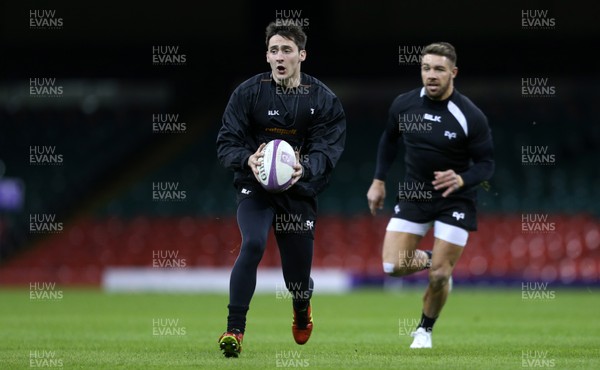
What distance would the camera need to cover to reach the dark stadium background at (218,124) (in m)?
25.2

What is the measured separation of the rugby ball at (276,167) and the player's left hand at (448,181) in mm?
1721

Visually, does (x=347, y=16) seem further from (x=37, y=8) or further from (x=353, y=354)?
(x=353, y=354)

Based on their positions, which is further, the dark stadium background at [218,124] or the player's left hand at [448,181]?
the dark stadium background at [218,124]

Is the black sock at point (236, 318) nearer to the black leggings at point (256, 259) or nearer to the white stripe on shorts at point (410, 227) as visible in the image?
the black leggings at point (256, 259)

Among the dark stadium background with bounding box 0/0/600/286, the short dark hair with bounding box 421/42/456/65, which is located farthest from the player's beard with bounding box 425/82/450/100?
the dark stadium background with bounding box 0/0/600/286

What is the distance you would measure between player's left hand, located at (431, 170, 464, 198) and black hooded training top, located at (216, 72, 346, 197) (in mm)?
1070

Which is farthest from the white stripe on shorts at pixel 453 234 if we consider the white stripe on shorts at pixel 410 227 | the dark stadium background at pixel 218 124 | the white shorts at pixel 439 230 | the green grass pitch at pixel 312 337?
the dark stadium background at pixel 218 124

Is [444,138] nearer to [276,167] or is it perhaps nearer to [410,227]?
[410,227]

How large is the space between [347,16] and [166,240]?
734 cm

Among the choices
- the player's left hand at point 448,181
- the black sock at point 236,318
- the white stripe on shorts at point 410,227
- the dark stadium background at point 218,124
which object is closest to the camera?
the black sock at point 236,318

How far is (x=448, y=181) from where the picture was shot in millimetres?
9859

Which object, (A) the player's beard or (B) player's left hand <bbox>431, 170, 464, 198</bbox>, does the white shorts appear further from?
(A) the player's beard

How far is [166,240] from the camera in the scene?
2802cm

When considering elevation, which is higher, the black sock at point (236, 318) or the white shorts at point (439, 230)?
the white shorts at point (439, 230)
